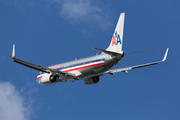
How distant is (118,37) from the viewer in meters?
47.3

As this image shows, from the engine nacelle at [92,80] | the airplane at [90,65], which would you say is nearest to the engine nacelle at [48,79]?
the airplane at [90,65]

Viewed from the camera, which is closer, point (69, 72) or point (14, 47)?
point (14, 47)

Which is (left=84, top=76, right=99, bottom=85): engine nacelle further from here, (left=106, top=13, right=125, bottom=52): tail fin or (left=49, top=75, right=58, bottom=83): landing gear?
(left=106, top=13, right=125, bottom=52): tail fin

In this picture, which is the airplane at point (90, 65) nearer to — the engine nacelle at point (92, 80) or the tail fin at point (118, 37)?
the tail fin at point (118, 37)

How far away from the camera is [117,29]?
4781cm

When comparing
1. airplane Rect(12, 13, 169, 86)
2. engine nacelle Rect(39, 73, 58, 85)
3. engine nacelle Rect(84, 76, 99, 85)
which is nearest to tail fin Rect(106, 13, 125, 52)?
airplane Rect(12, 13, 169, 86)

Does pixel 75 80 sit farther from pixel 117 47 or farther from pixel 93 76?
pixel 117 47

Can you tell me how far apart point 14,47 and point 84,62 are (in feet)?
36.9

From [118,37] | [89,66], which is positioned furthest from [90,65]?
[118,37]

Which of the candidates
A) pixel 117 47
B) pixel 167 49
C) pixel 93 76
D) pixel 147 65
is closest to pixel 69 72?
pixel 93 76

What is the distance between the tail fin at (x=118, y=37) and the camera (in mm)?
46719

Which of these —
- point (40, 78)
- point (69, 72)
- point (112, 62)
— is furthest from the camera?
point (40, 78)

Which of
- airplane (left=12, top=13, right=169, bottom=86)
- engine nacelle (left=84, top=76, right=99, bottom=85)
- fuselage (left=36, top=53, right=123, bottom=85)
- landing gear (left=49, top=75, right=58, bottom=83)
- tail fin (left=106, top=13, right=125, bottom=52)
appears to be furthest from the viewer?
engine nacelle (left=84, top=76, right=99, bottom=85)

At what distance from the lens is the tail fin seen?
46.7 metres
